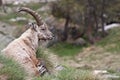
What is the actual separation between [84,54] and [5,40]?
11.7 meters

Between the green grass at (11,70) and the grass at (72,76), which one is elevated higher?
the green grass at (11,70)

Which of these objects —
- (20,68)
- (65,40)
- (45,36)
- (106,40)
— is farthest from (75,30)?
(20,68)

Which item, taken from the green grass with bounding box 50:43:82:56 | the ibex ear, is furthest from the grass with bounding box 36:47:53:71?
the green grass with bounding box 50:43:82:56

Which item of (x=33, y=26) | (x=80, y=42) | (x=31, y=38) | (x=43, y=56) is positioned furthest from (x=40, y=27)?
(x=80, y=42)

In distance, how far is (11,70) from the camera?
9.26 meters

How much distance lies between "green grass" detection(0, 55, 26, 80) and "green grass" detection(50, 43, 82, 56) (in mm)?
24782

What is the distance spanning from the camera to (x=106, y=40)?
37.6 metres

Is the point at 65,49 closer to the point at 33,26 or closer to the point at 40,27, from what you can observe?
the point at 40,27

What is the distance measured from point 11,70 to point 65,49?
2856cm

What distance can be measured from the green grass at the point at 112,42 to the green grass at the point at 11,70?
22.0 m

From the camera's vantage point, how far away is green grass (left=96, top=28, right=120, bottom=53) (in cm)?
3307

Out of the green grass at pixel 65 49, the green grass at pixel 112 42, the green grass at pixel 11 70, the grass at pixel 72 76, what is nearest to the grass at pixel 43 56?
the grass at pixel 72 76

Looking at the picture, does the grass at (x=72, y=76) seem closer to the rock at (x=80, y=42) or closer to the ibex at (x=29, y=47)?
the ibex at (x=29, y=47)

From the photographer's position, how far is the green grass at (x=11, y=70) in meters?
9.15
